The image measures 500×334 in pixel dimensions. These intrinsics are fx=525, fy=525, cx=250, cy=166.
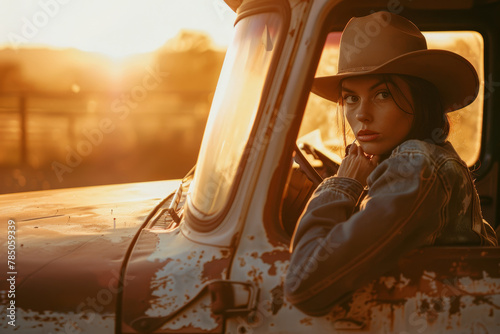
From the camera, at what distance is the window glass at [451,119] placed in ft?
8.45

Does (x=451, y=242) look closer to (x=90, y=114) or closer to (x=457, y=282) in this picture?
(x=457, y=282)

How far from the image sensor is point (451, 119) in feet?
7.86

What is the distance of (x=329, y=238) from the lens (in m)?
1.19

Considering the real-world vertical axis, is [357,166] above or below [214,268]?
above

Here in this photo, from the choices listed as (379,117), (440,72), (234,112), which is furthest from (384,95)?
(234,112)

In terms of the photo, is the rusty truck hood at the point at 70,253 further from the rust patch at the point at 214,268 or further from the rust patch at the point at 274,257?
the rust patch at the point at 274,257

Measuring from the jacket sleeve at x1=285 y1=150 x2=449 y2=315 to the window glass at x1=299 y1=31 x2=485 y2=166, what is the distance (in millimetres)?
1138

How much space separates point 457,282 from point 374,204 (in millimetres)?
270

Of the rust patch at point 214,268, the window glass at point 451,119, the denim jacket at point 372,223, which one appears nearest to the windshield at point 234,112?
the rust patch at point 214,268

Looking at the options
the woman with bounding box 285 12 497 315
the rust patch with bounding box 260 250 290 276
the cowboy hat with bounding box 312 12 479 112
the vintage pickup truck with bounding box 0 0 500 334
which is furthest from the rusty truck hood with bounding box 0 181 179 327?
the cowboy hat with bounding box 312 12 479 112

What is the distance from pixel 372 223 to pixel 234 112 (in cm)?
48

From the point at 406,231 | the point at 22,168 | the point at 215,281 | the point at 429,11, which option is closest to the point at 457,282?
the point at 406,231

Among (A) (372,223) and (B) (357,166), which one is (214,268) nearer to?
(A) (372,223)

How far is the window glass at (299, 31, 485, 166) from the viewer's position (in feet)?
8.45
